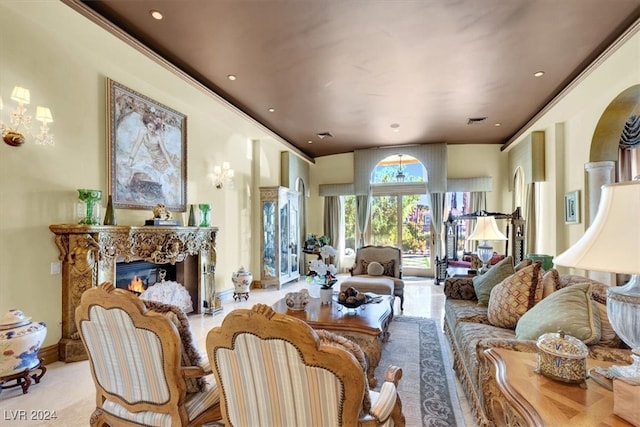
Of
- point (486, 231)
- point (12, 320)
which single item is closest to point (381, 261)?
point (486, 231)

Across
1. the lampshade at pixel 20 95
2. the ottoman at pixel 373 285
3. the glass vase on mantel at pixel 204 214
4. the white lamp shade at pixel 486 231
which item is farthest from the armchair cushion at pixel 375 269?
the lampshade at pixel 20 95

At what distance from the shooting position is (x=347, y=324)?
262 centimetres

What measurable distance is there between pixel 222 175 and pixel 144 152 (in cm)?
151

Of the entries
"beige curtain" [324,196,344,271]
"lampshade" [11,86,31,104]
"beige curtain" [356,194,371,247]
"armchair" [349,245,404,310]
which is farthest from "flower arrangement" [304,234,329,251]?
"lampshade" [11,86,31,104]

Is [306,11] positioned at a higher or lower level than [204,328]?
higher

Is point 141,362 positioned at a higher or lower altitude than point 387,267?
higher

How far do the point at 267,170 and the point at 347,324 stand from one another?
4928 mm

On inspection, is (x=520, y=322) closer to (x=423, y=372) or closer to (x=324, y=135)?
(x=423, y=372)

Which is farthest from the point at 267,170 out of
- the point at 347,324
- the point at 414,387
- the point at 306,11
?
the point at 414,387

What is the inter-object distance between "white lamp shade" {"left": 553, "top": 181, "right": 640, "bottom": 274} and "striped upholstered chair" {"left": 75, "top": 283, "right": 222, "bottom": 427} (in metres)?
1.64

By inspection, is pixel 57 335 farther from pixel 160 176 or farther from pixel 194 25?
pixel 194 25

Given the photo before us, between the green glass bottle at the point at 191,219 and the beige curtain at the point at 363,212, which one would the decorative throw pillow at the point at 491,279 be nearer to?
the green glass bottle at the point at 191,219

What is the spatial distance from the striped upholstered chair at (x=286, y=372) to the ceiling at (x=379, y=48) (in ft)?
9.16

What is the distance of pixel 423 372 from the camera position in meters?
2.83
